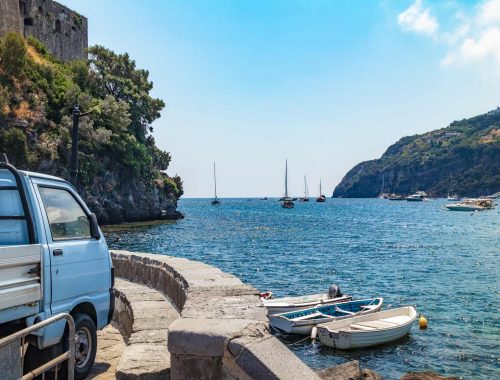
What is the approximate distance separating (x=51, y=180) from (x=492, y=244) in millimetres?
55896

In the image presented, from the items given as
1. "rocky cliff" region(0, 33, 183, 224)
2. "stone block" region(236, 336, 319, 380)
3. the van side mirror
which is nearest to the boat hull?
the van side mirror

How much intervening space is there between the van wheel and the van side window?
895mm

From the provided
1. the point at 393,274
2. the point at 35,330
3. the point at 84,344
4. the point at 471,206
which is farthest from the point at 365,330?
the point at 471,206

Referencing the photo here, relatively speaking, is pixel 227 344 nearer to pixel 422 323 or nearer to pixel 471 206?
pixel 422 323

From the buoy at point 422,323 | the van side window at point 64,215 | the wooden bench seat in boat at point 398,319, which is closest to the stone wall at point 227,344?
the van side window at point 64,215

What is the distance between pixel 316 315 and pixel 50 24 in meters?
70.9

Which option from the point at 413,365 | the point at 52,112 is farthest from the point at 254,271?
the point at 52,112

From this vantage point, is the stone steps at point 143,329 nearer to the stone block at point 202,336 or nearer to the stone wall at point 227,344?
the stone wall at point 227,344

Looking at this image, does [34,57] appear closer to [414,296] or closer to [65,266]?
[414,296]

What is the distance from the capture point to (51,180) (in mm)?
5105

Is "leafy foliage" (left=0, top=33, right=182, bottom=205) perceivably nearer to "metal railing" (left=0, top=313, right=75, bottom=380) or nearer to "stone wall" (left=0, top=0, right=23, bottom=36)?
"stone wall" (left=0, top=0, right=23, bottom=36)

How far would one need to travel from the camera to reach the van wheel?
493 cm

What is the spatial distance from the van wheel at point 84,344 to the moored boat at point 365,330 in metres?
13.8

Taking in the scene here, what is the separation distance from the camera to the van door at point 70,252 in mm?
4617
